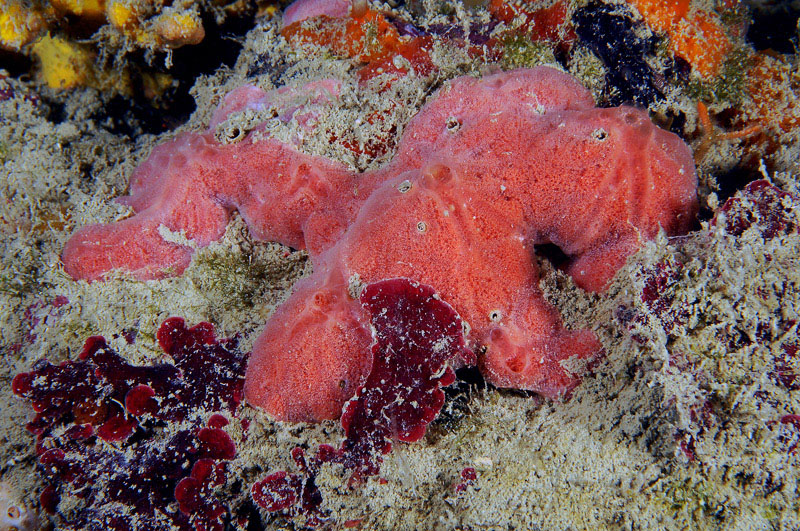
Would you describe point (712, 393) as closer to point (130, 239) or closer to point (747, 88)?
point (747, 88)

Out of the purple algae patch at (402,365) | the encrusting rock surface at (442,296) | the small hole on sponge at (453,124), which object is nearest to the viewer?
the encrusting rock surface at (442,296)

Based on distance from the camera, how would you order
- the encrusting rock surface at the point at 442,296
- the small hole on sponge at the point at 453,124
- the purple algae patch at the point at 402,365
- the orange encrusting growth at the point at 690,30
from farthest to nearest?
the orange encrusting growth at the point at 690,30, the small hole on sponge at the point at 453,124, the purple algae patch at the point at 402,365, the encrusting rock surface at the point at 442,296

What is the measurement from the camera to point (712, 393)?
76.5 inches

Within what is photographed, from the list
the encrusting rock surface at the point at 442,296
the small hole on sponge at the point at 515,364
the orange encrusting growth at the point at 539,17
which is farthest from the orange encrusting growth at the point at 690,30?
the small hole on sponge at the point at 515,364

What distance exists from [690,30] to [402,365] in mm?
3189

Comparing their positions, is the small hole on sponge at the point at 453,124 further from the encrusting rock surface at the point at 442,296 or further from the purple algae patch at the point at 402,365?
the purple algae patch at the point at 402,365

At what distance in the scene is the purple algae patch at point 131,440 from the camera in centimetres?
231

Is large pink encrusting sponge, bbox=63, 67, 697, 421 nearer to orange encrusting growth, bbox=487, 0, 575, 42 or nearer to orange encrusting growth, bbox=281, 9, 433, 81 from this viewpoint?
orange encrusting growth, bbox=487, 0, 575, 42

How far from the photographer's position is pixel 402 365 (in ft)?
7.30

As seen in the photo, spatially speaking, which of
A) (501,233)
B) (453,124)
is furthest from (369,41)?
(501,233)

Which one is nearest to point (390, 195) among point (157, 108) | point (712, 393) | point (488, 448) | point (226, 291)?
point (226, 291)

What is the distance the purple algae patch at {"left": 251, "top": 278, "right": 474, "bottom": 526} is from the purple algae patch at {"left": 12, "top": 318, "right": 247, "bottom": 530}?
2.87ft

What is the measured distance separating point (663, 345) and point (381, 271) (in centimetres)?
154

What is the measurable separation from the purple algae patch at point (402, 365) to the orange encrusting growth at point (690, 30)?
2.63 metres
